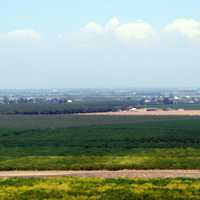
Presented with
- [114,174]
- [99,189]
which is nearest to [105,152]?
[114,174]

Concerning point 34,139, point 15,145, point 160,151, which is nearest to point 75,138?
point 34,139

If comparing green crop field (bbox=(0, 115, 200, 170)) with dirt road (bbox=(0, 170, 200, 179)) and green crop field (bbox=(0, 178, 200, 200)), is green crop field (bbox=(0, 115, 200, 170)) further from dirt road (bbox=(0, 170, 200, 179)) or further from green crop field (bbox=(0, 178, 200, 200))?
green crop field (bbox=(0, 178, 200, 200))

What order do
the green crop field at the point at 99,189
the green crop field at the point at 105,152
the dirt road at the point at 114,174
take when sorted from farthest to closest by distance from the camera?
the green crop field at the point at 105,152
the dirt road at the point at 114,174
the green crop field at the point at 99,189

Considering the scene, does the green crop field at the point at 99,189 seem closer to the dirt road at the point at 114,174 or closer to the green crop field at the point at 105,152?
the dirt road at the point at 114,174

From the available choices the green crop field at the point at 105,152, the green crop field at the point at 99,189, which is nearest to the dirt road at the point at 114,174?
the green crop field at the point at 105,152

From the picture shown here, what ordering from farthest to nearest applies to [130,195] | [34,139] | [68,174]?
[34,139] < [68,174] < [130,195]

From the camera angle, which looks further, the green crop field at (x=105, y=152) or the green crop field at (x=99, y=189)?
the green crop field at (x=105, y=152)

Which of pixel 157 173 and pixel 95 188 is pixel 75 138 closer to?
pixel 157 173
